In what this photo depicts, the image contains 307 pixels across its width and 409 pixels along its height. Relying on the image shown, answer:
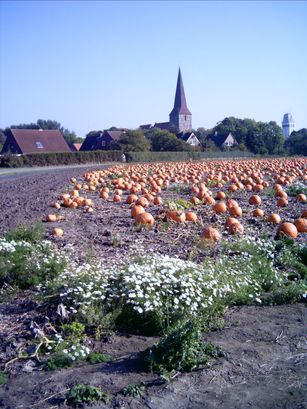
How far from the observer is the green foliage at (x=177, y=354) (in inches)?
158

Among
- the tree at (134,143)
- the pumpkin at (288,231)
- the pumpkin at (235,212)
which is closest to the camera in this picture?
the pumpkin at (288,231)

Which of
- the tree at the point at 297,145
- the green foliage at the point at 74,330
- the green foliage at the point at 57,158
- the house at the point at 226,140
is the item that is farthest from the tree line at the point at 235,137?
the green foliage at the point at 74,330

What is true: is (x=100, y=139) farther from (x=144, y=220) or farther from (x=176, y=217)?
(x=144, y=220)

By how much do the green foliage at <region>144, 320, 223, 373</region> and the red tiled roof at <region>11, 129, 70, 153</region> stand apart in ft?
226

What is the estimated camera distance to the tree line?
70062mm

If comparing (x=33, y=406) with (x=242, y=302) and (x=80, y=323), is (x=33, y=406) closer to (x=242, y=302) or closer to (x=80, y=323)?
(x=80, y=323)

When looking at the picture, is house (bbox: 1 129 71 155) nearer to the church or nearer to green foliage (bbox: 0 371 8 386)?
the church

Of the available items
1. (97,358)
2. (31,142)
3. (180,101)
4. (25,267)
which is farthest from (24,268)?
(180,101)

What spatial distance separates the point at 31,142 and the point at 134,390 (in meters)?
71.5

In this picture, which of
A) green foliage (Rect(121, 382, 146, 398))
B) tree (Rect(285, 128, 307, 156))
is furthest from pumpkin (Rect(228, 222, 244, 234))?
tree (Rect(285, 128, 307, 156))

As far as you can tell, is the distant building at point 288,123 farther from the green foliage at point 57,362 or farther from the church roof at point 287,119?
the green foliage at point 57,362

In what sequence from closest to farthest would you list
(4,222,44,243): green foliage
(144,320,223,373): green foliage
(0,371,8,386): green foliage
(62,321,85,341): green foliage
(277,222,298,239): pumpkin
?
(0,371,8,386): green foliage, (144,320,223,373): green foliage, (62,321,85,341): green foliage, (4,222,44,243): green foliage, (277,222,298,239): pumpkin

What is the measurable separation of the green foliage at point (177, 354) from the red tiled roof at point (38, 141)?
68.7 meters

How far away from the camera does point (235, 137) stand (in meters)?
97.5
